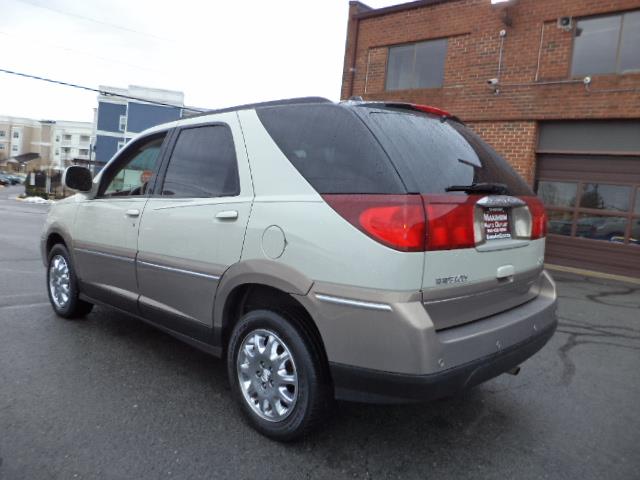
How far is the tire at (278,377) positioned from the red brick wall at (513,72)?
9.78 meters

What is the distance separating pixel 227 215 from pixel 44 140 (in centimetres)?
12289

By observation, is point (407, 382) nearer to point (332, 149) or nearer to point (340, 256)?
point (340, 256)

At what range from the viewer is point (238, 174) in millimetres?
2855

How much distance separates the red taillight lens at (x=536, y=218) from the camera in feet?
9.33

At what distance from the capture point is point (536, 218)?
2902 millimetres

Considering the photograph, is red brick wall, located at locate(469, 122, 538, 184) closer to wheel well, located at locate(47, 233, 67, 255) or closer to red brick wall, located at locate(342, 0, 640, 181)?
red brick wall, located at locate(342, 0, 640, 181)

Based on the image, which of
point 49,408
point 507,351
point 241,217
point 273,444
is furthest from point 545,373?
point 49,408

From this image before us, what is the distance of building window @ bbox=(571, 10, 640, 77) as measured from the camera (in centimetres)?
970

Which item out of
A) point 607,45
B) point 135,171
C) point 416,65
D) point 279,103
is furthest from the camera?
point 416,65

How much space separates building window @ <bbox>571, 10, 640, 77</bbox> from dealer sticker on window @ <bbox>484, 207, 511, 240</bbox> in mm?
9337

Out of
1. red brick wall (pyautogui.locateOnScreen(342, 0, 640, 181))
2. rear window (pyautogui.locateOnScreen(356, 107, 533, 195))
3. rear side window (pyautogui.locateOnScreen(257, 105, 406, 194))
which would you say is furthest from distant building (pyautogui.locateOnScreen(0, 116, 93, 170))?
rear window (pyautogui.locateOnScreen(356, 107, 533, 195))

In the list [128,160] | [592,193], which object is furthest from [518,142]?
[128,160]

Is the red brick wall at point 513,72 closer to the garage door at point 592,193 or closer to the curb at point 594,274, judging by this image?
the garage door at point 592,193

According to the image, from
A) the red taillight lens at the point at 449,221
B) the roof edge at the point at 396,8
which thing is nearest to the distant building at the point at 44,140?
the roof edge at the point at 396,8
